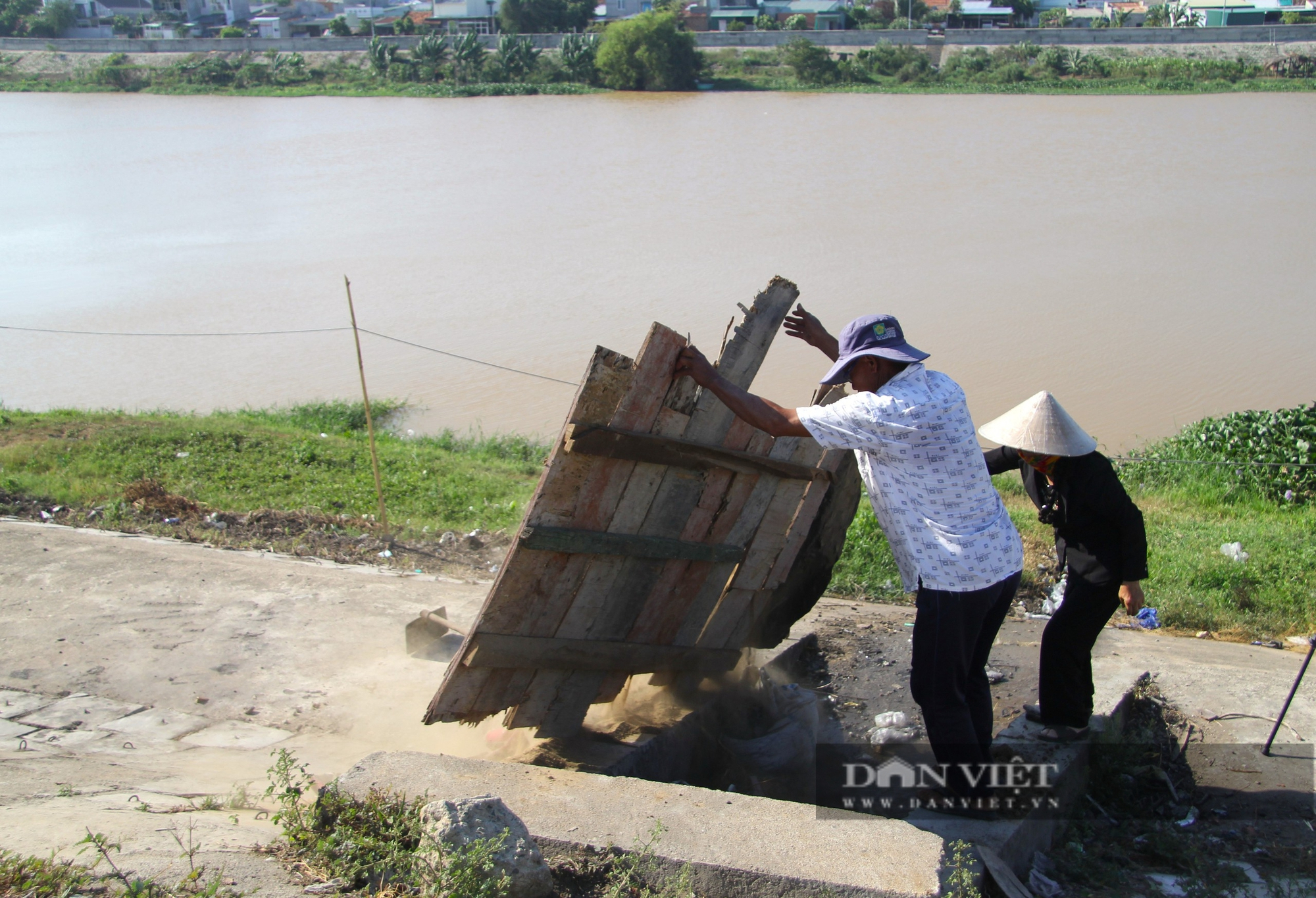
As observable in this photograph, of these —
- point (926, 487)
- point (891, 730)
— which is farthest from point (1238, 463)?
point (926, 487)

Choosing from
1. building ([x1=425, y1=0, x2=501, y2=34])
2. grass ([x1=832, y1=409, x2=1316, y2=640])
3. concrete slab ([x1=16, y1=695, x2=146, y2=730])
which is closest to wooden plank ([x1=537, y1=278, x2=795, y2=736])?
concrete slab ([x1=16, y1=695, x2=146, y2=730])

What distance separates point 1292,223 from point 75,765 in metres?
20.3

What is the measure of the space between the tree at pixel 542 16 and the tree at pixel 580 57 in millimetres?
11904

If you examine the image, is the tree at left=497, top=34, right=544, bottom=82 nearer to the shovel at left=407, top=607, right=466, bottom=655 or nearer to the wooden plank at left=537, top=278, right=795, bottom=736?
the shovel at left=407, top=607, right=466, bottom=655

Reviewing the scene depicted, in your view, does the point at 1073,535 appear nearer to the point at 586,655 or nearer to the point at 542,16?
the point at 586,655

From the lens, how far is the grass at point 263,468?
645cm

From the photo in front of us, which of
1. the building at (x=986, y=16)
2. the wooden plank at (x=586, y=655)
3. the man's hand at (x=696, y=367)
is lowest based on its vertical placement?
the wooden plank at (x=586, y=655)

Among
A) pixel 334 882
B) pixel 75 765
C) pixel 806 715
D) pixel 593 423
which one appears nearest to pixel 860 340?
pixel 593 423

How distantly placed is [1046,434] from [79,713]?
3.47 m

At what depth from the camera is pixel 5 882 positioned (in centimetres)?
215

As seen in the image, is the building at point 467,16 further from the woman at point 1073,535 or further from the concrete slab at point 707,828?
the concrete slab at point 707,828

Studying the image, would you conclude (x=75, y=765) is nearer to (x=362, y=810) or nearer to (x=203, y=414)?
(x=362, y=810)

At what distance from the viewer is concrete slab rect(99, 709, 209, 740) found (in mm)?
3641

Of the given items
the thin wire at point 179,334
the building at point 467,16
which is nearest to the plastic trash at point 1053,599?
the thin wire at point 179,334
